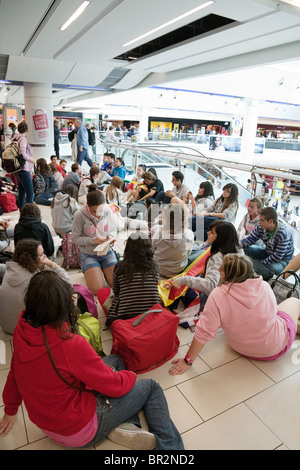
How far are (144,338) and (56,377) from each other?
34.5 inches

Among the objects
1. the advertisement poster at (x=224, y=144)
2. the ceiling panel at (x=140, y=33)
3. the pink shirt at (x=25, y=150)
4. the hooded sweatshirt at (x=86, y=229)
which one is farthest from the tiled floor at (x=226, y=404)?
the advertisement poster at (x=224, y=144)

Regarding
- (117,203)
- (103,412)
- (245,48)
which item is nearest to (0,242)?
(117,203)

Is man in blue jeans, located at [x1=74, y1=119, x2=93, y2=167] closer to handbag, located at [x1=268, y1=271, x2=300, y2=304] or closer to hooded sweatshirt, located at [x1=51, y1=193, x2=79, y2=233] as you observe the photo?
hooded sweatshirt, located at [x1=51, y1=193, x2=79, y2=233]

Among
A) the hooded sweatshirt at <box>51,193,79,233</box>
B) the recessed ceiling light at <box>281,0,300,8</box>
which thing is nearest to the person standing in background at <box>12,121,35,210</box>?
the hooded sweatshirt at <box>51,193,79,233</box>

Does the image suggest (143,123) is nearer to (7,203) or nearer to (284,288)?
(7,203)

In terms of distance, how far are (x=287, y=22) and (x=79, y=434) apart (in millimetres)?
5012

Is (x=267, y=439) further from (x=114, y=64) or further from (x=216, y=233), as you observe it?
(x=114, y=64)

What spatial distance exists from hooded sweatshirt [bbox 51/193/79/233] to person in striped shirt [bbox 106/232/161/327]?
2540mm

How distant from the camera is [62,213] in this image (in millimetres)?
4730

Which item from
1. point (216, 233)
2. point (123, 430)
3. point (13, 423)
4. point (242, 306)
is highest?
point (216, 233)

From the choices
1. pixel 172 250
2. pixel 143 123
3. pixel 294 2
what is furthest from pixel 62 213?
pixel 143 123

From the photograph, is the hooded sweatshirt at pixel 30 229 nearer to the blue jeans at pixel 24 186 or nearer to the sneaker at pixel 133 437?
the sneaker at pixel 133 437

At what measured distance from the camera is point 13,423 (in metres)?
1.95

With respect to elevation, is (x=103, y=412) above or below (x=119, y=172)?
below
